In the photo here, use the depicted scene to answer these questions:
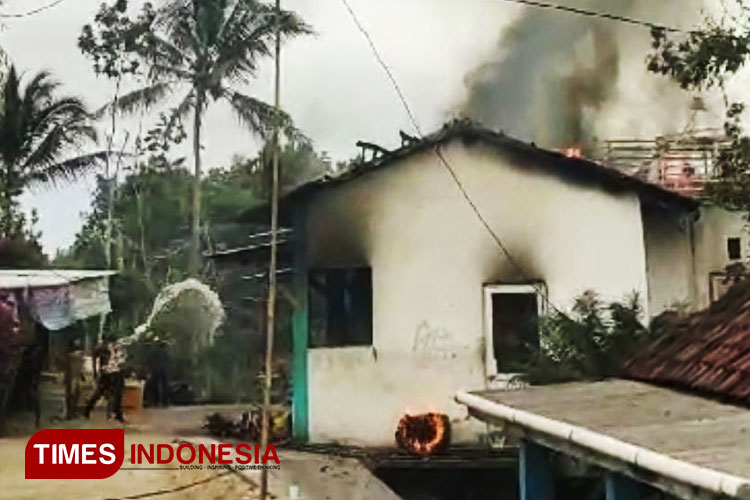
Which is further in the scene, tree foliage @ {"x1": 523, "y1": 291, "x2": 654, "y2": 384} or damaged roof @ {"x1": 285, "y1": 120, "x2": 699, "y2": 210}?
damaged roof @ {"x1": 285, "y1": 120, "x2": 699, "y2": 210}

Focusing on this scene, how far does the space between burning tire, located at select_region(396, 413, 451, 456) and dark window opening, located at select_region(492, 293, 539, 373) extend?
51cm

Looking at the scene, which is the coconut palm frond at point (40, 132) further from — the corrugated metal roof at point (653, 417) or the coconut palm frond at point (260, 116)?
the corrugated metal roof at point (653, 417)

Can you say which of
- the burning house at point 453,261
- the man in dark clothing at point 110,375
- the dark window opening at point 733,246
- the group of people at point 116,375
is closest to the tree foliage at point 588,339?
the burning house at point 453,261

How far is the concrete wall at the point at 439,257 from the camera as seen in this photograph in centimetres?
683

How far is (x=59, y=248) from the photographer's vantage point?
7113mm

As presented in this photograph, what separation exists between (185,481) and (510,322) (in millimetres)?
2150

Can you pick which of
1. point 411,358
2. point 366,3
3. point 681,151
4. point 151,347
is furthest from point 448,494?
point 366,3

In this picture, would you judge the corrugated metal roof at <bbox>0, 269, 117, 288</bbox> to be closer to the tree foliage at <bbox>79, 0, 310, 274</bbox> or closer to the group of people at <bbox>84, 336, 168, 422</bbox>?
the group of people at <bbox>84, 336, 168, 422</bbox>

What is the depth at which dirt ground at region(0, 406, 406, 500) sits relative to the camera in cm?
577

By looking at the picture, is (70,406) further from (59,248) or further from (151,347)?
(59,248)

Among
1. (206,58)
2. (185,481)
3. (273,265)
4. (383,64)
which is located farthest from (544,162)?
(185,481)

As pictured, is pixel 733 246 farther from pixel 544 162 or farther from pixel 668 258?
pixel 544 162

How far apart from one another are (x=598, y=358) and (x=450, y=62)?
2209 millimetres

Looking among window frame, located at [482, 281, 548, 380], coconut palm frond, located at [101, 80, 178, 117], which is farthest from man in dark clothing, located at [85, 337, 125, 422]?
window frame, located at [482, 281, 548, 380]
